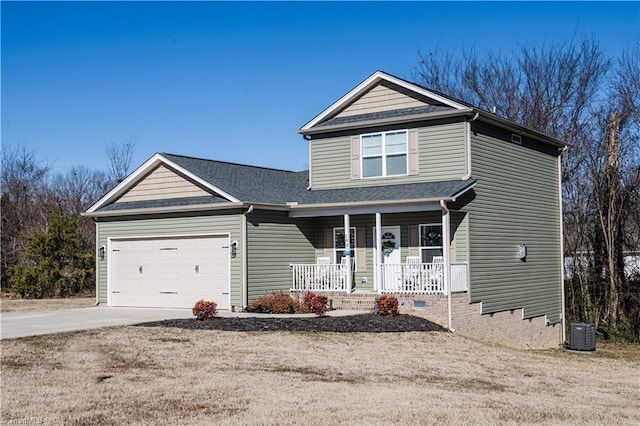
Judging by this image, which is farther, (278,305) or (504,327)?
(504,327)

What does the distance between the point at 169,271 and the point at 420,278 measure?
27.3 ft

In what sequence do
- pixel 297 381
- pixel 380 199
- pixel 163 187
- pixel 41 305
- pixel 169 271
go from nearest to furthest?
1. pixel 297 381
2. pixel 380 199
3. pixel 169 271
4. pixel 163 187
5. pixel 41 305

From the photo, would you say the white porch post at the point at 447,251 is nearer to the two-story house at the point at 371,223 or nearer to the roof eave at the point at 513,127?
the two-story house at the point at 371,223

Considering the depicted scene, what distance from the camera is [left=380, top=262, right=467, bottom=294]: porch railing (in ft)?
66.5

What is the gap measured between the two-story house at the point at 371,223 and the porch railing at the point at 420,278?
0.04 metres

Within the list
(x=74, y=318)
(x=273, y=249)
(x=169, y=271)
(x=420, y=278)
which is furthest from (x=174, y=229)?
(x=420, y=278)

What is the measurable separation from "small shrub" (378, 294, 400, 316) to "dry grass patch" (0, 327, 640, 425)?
146 centimetres

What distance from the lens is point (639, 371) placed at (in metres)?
17.7

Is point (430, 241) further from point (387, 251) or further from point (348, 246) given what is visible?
point (348, 246)

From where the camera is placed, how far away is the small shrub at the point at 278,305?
21031 mm

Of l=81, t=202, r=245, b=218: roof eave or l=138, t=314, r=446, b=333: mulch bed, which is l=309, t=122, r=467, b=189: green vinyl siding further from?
l=138, t=314, r=446, b=333: mulch bed

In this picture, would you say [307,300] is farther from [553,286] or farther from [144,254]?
[553,286]

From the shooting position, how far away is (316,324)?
18281 millimetres

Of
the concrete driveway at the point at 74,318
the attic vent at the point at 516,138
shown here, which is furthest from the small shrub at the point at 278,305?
the attic vent at the point at 516,138
